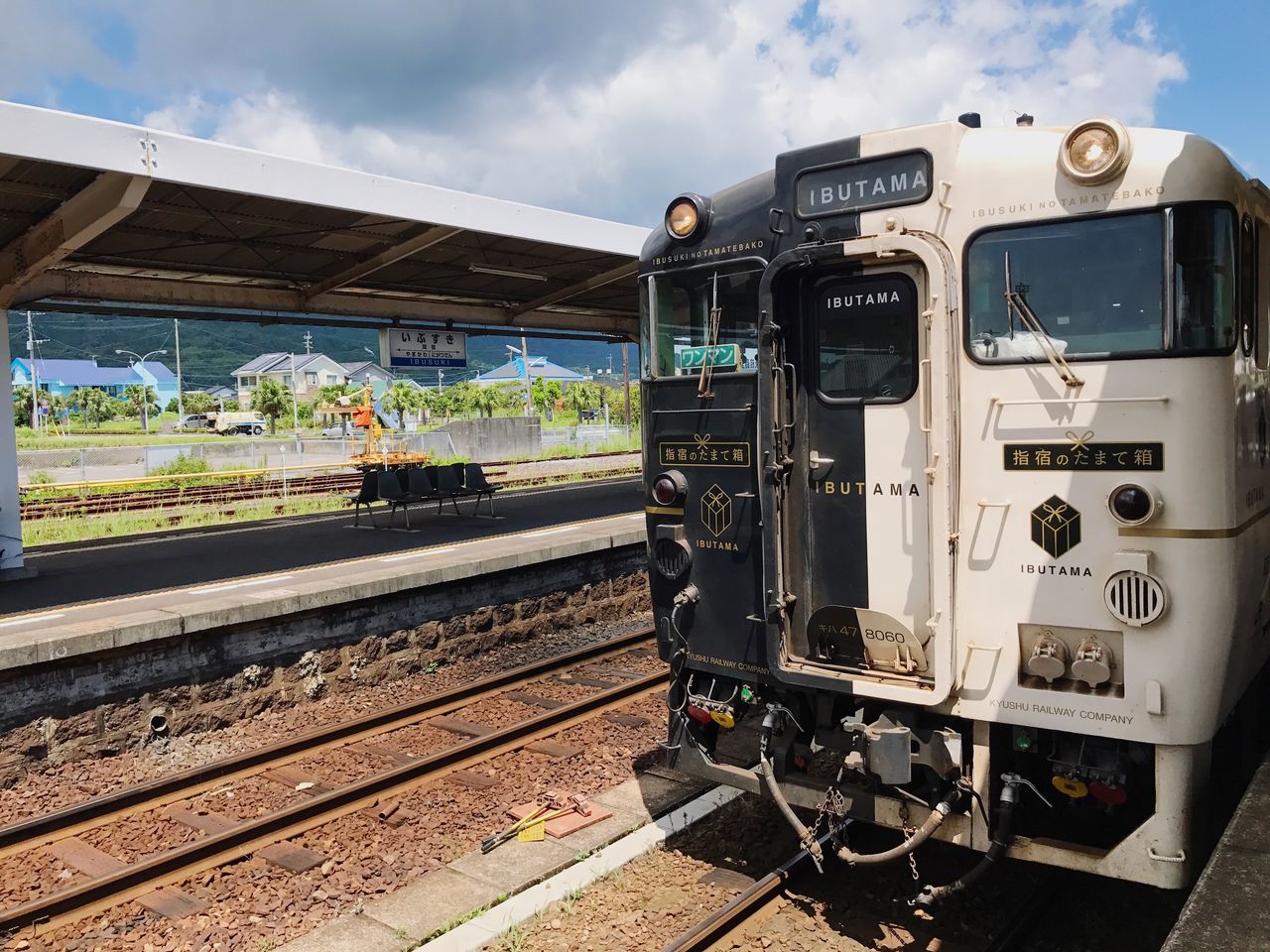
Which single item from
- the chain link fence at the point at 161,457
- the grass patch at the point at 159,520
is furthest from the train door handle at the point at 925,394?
the chain link fence at the point at 161,457

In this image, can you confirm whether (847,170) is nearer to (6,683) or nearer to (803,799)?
(803,799)

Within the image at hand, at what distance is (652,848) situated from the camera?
229 inches

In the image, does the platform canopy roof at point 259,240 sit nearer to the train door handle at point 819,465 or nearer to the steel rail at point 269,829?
the steel rail at point 269,829

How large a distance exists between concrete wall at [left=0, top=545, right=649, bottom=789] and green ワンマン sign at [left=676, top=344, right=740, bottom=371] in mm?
5153

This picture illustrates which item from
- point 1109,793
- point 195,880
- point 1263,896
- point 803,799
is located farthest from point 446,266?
point 1263,896

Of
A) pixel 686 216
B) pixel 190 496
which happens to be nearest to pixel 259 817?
pixel 686 216

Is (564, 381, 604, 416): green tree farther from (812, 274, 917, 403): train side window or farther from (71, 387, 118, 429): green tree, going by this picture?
(812, 274, 917, 403): train side window

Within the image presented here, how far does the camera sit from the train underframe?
4.10m

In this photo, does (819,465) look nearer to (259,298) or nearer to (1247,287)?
(1247,287)

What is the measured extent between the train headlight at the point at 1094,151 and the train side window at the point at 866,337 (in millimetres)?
811

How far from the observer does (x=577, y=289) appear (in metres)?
16.4

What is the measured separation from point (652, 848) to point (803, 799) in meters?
1.26

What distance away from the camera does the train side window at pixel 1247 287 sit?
14.0ft

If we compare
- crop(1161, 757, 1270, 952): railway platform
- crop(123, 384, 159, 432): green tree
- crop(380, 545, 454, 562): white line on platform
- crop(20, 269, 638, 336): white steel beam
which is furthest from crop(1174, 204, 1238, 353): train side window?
crop(123, 384, 159, 432): green tree
